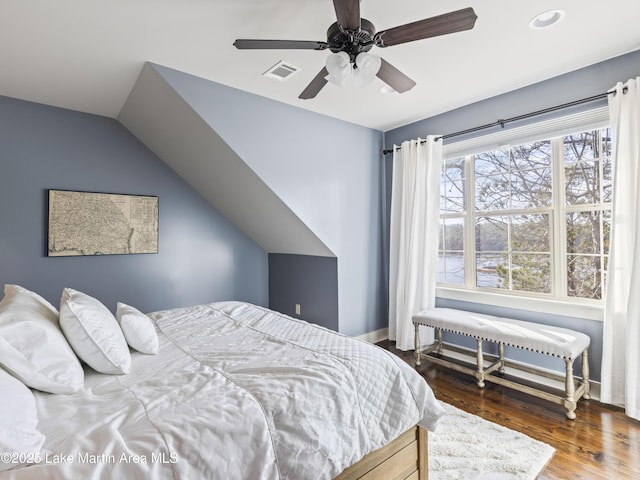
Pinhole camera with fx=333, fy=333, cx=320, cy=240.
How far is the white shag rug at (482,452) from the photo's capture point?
1.74 m

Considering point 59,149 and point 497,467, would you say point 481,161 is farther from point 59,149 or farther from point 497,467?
point 59,149

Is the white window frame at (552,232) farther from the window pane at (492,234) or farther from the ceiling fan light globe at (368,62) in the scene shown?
the ceiling fan light globe at (368,62)

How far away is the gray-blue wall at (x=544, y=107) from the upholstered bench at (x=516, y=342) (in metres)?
0.14

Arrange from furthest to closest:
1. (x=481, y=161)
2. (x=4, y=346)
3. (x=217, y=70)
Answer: (x=481, y=161) → (x=217, y=70) → (x=4, y=346)

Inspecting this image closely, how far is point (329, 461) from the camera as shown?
45.5 inches

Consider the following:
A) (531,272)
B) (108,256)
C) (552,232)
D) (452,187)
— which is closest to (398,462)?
(531,272)

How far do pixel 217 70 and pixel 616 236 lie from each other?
3121mm

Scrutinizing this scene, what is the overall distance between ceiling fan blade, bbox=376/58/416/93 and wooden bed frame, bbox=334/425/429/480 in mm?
1883

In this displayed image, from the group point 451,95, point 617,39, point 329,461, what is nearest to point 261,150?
point 451,95

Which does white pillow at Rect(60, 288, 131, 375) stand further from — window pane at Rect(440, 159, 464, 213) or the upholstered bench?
window pane at Rect(440, 159, 464, 213)

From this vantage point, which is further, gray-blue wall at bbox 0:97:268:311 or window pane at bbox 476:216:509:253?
window pane at bbox 476:216:509:253

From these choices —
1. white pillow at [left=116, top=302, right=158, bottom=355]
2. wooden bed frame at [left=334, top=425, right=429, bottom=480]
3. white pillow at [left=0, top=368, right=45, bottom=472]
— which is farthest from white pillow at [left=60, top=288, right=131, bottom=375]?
wooden bed frame at [left=334, top=425, right=429, bottom=480]

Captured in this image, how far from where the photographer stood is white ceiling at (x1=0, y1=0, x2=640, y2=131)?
1.86 metres

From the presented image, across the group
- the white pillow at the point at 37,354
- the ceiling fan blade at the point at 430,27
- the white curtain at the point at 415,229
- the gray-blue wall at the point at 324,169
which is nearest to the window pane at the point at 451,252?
the white curtain at the point at 415,229
